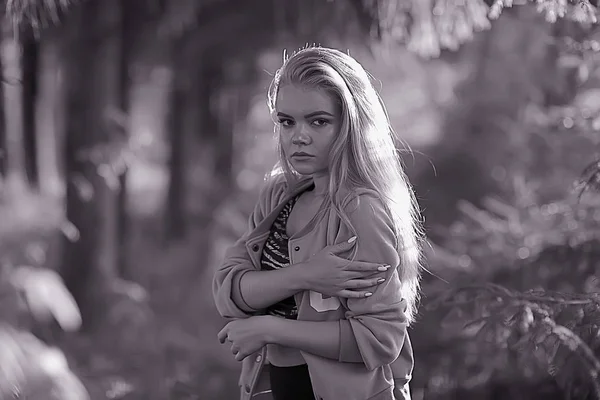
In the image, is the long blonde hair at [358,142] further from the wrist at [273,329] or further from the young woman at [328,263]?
the wrist at [273,329]

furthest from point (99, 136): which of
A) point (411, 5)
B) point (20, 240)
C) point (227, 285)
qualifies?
point (227, 285)

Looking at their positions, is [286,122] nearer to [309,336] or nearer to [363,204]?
[363,204]

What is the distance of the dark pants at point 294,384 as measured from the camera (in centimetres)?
215

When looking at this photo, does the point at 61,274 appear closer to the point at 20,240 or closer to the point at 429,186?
the point at 20,240

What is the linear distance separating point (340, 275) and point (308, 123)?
436mm

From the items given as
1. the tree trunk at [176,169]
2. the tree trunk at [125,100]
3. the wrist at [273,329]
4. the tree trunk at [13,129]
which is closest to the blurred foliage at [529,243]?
the wrist at [273,329]

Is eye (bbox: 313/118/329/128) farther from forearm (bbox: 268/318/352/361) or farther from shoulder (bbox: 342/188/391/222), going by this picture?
forearm (bbox: 268/318/352/361)

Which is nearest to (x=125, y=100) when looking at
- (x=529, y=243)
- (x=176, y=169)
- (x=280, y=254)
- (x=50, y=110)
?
(x=50, y=110)

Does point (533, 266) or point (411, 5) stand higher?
point (411, 5)

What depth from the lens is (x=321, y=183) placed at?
7.29 feet

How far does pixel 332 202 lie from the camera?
210 centimetres

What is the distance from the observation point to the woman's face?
82.0 inches

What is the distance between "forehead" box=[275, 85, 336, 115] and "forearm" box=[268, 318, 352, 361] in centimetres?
58

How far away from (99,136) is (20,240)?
105cm
